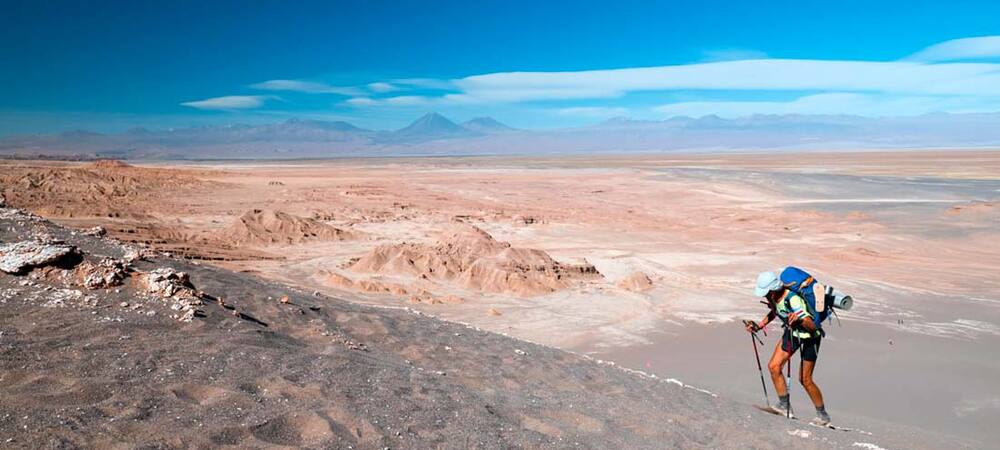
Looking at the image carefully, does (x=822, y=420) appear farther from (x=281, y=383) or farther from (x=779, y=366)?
(x=281, y=383)

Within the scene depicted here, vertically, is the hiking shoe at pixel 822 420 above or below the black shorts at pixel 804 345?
below

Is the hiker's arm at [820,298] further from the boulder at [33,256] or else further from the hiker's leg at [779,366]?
the boulder at [33,256]

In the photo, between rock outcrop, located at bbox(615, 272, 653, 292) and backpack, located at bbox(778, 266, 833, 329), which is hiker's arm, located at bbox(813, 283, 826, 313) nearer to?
A: backpack, located at bbox(778, 266, 833, 329)

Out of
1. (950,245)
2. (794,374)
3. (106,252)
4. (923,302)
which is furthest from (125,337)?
(950,245)

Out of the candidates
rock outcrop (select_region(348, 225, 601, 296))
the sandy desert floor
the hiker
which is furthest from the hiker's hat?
rock outcrop (select_region(348, 225, 601, 296))

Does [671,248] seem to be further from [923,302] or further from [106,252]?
[106,252]

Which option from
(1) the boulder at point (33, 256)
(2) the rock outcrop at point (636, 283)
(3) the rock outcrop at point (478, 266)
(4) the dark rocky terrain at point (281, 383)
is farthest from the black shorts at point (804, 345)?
(2) the rock outcrop at point (636, 283)
